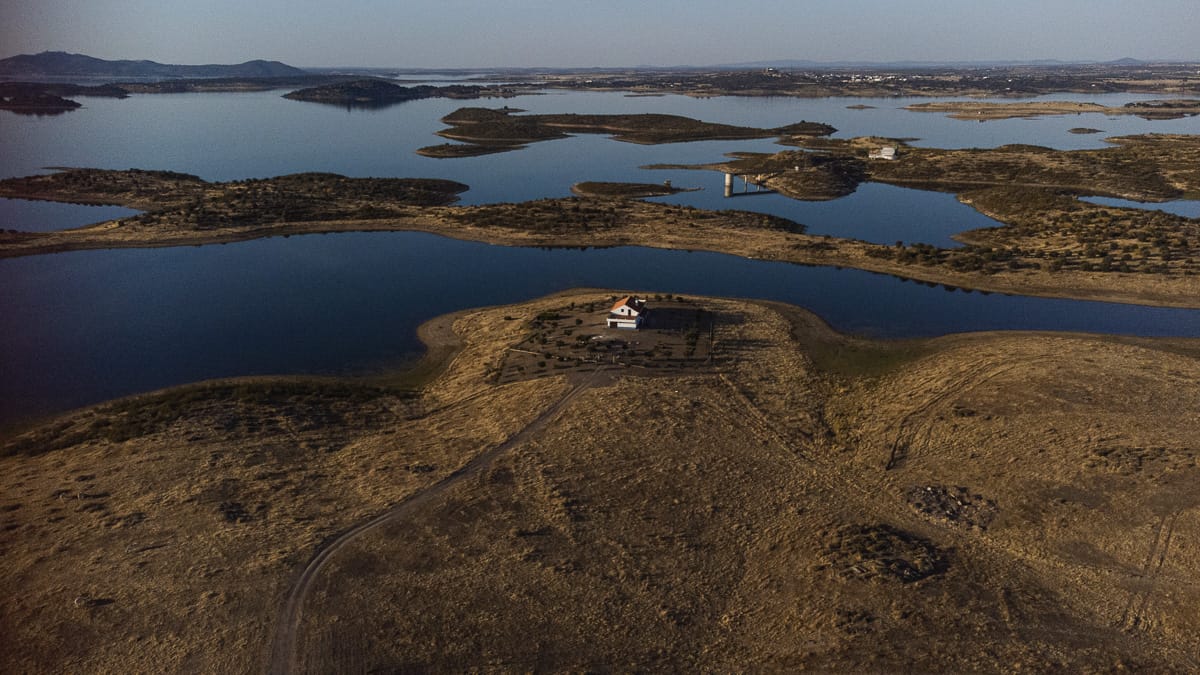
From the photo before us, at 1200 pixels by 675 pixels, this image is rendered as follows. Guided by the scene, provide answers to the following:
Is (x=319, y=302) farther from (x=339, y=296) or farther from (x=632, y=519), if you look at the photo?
(x=632, y=519)

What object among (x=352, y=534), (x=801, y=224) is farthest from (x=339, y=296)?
(x=801, y=224)

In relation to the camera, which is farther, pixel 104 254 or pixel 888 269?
pixel 104 254

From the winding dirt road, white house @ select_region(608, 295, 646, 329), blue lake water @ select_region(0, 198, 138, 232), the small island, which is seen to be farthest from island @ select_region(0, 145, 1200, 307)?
the winding dirt road

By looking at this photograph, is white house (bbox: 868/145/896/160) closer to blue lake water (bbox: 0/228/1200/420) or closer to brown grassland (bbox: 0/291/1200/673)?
blue lake water (bbox: 0/228/1200/420)

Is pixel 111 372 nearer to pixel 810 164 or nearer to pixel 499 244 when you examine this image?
pixel 499 244

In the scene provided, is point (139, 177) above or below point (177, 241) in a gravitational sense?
above

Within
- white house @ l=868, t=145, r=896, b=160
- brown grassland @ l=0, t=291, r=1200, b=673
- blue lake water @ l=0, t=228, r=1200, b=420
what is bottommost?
brown grassland @ l=0, t=291, r=1200, b=673

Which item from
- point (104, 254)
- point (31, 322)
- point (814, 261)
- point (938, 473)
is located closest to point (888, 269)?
point (814, 261)
